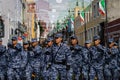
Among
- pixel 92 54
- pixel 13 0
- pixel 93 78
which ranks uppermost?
pixel 13 0

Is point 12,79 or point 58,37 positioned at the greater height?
point 58,37

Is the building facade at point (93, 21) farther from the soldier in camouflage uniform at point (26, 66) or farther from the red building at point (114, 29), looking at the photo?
the soldier in camouflage uniform at point (26, 66)

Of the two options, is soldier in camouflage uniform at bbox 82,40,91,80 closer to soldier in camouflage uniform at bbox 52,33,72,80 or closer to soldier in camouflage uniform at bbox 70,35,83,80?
soldier in camouflage uniform at bbox 70,35,83,80

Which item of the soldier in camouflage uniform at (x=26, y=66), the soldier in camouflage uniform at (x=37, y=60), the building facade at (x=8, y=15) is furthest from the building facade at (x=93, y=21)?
the soldier in camouflage uniform at (x=26, y=66)

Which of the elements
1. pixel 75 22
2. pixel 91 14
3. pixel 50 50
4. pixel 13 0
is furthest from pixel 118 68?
pixel 75 22

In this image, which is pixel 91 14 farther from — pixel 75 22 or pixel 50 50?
pixel 50 50

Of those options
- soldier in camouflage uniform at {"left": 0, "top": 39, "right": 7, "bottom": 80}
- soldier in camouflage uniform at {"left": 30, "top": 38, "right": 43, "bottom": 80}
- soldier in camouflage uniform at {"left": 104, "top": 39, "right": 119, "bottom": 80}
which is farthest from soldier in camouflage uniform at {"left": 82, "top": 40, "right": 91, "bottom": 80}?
soldier in camouflage uniform at {"left": 0, "top": 39, "right": 7, "bottom": 80}

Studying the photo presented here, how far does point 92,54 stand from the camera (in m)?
15.1

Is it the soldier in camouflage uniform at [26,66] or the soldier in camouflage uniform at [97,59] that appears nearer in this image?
the soldier in camouflage uniform at [26,66]

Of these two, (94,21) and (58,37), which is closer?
(58,37)

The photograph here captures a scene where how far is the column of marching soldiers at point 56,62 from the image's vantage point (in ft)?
43.3

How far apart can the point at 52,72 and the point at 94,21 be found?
3645cm

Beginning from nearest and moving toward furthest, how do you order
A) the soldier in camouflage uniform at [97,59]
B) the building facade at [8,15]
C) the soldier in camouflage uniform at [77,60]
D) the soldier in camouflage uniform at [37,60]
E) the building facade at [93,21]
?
1. the soldier in camouflage uniform at [97,59]
2. the soldier in camouflage uniform at [37,60]
3. the soldier in camouflage uniform at [77,60]
4. the building facade at [8,15]
5. the building facade at [93,21]

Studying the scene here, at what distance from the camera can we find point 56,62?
1310 cm
